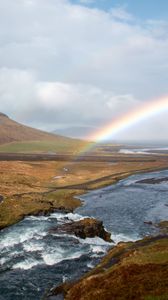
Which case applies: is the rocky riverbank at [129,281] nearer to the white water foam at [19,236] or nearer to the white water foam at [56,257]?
the white water foam at [56,257]

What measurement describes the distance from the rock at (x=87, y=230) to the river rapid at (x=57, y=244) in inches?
51.5

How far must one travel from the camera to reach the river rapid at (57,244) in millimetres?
43566

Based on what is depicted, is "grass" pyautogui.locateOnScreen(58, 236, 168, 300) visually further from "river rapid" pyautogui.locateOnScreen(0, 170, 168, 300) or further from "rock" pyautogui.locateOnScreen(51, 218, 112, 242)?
"rock" pyautogui.locateOnScreen(51, 218, 112, 242)

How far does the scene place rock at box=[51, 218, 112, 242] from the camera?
61.3 meters

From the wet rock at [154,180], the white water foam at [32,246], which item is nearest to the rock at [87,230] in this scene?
the white water foam at [32,246]

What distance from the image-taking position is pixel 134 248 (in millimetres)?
48188

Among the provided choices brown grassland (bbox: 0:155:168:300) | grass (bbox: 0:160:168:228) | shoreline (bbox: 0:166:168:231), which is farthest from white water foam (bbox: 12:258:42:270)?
grass (bbox: 0:160:168:228)

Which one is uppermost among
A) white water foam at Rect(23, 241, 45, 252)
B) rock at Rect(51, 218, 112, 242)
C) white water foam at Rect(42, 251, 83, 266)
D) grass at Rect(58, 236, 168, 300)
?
grass at Rect(58, 236, 168, 300)

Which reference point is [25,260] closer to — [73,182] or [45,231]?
[45,231]

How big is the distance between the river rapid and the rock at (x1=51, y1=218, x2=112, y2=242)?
4.29ft

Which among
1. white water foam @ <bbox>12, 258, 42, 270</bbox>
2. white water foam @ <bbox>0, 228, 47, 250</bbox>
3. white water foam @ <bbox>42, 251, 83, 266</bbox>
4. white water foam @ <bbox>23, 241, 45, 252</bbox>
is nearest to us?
white water foam @ <bbox>12, 258, 42, 270</bbox>

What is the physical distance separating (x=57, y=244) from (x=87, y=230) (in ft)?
21.9

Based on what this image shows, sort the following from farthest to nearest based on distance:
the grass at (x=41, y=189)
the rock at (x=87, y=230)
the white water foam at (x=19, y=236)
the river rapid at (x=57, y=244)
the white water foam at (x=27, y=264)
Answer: the grass at (x=41, y=189), the rock at (x=87, y=230), the white water foam at (x=19, y=236), the white water foam at (x=27, y=264), the river rapid at (x=57, y=244)

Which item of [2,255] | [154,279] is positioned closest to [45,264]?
[2,255]
